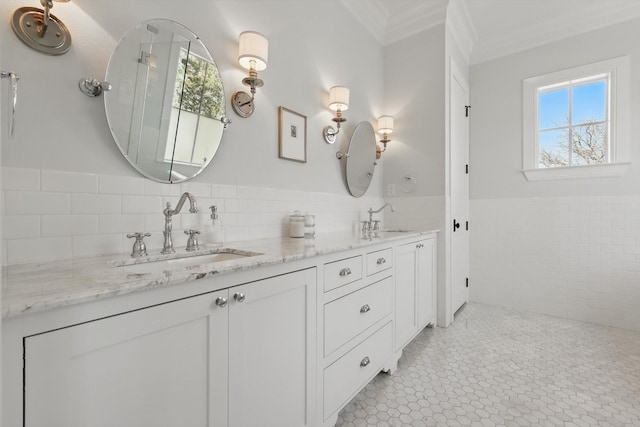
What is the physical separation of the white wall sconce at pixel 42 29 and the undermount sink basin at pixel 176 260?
0.82 m

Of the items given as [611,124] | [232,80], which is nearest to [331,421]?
[232,80]

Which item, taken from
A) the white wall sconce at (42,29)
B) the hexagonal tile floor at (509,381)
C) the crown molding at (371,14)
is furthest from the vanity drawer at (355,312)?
the crown molding at (371,14)

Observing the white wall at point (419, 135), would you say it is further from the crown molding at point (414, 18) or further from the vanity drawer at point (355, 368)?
the vanity drawer at point (355, 368)

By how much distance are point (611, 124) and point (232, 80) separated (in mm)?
3431

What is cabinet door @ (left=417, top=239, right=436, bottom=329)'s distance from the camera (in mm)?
2381

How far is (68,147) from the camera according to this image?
1126 millimetres

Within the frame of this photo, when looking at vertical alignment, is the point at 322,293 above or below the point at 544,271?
above

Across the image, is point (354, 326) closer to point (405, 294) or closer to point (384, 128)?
point (405, 294)

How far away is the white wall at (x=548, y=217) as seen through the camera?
272cm

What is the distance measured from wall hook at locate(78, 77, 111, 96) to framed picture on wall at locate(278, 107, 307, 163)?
991 mm

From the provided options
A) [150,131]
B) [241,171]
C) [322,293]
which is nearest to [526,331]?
[322,293]

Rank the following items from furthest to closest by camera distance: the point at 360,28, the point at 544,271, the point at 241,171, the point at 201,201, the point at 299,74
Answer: the point at 544,271
the point at 360,28
the point at 299,74
the point at 241,171
the point at 201,201

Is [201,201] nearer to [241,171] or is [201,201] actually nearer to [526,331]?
[241,171]

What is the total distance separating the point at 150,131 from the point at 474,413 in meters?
2.16
